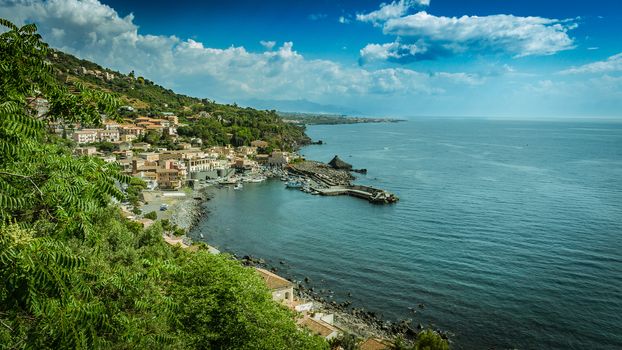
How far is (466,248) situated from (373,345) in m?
14.7

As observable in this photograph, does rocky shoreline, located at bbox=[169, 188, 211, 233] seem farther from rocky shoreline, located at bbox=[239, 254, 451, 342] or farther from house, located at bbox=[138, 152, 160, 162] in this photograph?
rocky shoreline, located at bbox=[239, 254, 451, 342]

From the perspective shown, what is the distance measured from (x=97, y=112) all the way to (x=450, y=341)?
58.5ft

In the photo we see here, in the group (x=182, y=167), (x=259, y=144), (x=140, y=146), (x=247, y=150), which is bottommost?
(x=182, y=167)

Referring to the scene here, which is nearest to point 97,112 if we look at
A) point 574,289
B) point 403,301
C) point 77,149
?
point 403,301

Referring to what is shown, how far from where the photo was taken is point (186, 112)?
323 ft

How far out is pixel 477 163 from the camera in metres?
68.9

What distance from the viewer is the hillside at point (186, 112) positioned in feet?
271

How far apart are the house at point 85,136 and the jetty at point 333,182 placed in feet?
96.2

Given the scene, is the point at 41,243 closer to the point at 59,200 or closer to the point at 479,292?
the point at 59,200

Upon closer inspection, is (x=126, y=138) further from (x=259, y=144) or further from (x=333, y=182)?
(x=333, y=182)

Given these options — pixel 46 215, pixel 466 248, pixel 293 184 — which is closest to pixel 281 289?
pixel 466 248

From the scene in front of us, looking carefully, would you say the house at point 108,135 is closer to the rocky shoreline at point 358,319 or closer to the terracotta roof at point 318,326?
the rocky shoreline at point 358,319

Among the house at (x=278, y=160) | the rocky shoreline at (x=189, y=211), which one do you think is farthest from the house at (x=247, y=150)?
the rocky shoreline at (x=189, y=211)

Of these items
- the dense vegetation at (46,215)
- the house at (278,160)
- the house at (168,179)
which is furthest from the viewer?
the house at (278,160)
